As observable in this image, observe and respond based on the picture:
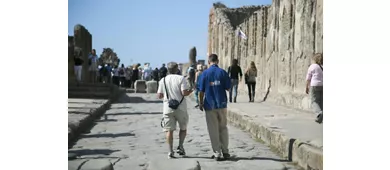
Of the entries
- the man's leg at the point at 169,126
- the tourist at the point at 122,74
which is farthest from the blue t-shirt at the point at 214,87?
the tourist at the point at 122,74

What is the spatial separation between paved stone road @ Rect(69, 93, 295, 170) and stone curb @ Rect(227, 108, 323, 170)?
0.38ft

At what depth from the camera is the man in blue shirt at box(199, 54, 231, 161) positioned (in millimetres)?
6492

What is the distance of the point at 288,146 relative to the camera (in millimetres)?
6570

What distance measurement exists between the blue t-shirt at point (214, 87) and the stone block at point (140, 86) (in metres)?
20.5

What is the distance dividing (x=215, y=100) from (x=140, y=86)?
20.8m

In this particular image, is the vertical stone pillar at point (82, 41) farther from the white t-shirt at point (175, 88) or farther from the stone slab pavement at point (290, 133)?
the white t-shirt at point (175, 88)

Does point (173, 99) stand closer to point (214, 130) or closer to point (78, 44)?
point (214, 130)

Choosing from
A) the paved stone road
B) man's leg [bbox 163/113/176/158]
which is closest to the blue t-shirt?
man's leg [bbox 163/113/176/158]

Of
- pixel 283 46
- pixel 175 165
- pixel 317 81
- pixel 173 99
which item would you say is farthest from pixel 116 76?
pixel 175 165

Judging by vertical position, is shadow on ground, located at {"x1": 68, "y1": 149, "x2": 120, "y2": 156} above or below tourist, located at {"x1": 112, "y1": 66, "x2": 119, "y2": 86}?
below

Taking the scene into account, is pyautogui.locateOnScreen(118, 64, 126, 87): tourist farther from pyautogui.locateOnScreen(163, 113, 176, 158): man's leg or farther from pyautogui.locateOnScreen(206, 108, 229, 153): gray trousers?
pyautogui.locateOnScreen(206, 108, 229, 153): gray trousers

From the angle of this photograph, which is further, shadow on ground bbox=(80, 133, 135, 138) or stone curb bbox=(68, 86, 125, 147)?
shadow on ground bbox=(80, 133, 135, 138)

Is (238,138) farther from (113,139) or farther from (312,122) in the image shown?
(113,139)
